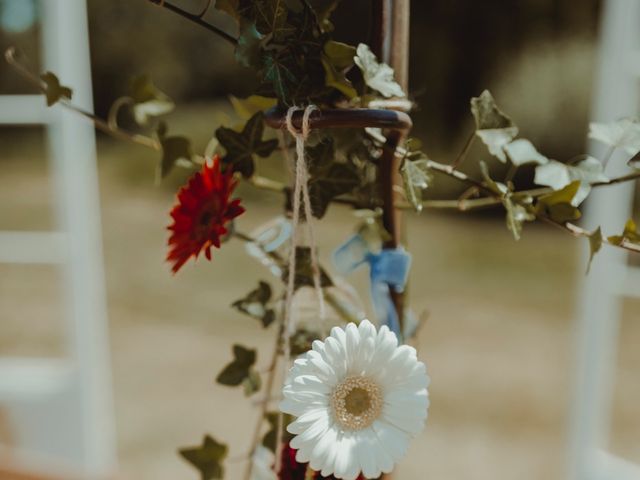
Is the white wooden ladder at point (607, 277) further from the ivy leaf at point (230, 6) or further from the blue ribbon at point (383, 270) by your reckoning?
the ivy leaf at point (230, 6)

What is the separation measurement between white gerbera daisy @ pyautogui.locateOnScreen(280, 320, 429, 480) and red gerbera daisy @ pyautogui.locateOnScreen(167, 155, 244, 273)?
114 millimetres

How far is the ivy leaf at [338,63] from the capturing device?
1.37 feet

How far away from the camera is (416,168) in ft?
1.39

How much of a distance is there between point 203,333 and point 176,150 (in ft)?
9.94

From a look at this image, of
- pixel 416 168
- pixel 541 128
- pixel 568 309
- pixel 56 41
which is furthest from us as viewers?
pixel 541 128

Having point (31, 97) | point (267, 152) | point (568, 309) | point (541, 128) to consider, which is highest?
point (267, 152)

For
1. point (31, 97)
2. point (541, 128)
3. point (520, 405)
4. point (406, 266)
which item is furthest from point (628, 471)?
point (541, 128)

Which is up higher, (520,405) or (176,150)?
(176,150)

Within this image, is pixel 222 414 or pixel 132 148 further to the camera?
pixel 132 148

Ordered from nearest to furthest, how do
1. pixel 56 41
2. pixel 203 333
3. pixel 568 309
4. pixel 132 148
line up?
pixel 56 41, pixel 203 333, pixel 568 309, pixel 132 148

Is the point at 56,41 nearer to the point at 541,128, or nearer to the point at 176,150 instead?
the point at 176,150

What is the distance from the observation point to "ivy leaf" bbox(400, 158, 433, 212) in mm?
418

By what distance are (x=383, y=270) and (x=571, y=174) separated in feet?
0.42

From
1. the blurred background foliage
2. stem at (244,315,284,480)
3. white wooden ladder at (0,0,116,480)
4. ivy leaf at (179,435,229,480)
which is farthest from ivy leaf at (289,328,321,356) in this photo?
the blurred background foliage
